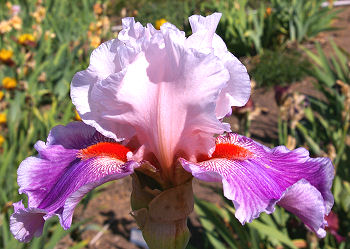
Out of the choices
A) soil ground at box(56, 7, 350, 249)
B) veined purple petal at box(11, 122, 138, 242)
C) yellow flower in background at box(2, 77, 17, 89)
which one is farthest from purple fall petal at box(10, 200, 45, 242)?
yellow flower in background at box(2, 77, 17, 89)

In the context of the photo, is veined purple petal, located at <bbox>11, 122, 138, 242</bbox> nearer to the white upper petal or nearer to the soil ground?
the white upper petal

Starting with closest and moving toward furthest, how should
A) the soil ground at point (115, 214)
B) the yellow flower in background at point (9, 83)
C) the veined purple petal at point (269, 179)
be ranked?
the veined purple petal at point (269, 179), the soil ground at point (115, 214), the yellow flower in background at point (9, 83)

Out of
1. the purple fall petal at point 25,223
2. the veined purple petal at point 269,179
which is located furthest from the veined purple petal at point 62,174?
the veined purple petal at point 269,179

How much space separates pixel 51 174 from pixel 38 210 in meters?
0.13

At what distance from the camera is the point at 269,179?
2.25ft

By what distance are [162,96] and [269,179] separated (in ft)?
0.77

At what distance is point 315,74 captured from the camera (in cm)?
293

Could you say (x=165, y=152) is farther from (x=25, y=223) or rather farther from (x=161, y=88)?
(x=25, y=223)

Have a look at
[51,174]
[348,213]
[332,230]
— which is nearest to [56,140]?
[51,174]

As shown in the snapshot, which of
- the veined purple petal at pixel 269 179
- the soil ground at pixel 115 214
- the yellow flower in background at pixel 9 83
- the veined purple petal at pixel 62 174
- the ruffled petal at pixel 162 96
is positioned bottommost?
the soil ground at pixel 115 214

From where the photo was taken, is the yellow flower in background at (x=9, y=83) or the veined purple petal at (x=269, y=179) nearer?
the veined purple petal at (x=269, y=179)

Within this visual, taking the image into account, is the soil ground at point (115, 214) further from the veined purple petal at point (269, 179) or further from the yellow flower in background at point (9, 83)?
the veined purple petal at point (269, 179)

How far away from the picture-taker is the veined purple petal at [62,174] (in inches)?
25.5

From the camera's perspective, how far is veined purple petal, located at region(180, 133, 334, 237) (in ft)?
2.06
